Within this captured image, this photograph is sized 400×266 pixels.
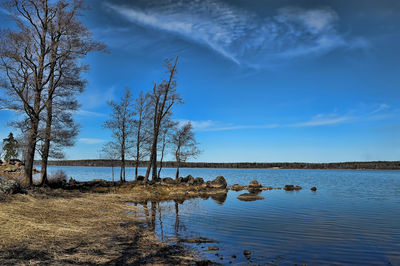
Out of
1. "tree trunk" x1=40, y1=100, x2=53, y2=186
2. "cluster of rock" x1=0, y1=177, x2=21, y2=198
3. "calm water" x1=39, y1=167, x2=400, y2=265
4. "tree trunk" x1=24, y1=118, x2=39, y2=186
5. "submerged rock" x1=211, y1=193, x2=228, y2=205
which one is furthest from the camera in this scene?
"submerged rock" x1=211, y1=193, x2=228, y2=205

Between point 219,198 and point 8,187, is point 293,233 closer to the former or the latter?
point 8,187

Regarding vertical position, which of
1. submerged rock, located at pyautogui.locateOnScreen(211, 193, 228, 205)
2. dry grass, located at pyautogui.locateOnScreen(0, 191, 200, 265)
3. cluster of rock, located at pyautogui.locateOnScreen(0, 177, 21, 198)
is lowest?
submerged rock, located at pyautogui.locateOnScreen(211, 193, 228, 205)

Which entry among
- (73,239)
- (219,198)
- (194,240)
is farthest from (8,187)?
(219,198)

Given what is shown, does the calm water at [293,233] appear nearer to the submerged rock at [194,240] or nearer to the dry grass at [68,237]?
the submerged rock at [194,240]

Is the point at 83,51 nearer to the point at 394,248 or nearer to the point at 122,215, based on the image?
the point at 122,215

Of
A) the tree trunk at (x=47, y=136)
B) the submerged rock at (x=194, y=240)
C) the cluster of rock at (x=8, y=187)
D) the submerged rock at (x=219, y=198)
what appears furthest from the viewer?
the submerged rock at (x=219, y=198)

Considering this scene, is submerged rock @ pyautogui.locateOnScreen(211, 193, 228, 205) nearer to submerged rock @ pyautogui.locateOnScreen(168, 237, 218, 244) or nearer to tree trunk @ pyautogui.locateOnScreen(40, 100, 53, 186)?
submerged rock @ pyautogui.locateOnScreen(168, 237, 218, 244)

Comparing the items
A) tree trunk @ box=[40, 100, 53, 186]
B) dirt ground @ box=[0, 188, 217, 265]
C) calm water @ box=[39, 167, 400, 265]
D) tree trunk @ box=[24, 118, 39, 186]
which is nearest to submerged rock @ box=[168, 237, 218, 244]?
calm water @ box=[39, 167, 400, 265]

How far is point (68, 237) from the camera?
33.5 ft

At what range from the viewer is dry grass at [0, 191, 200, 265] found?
8.16 metres

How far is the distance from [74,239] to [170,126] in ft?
99.5

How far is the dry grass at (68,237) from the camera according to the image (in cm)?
Result: 816

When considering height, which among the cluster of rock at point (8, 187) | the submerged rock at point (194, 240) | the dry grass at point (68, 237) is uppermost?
the cluster of rock at point (8, 187)

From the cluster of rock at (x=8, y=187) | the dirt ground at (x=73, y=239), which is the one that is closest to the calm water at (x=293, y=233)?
the dirt ground at (x=73, y=239)
